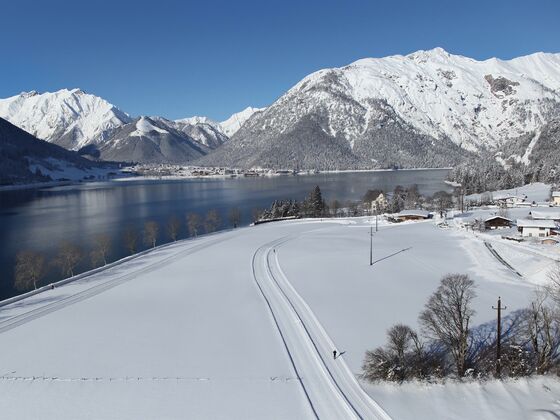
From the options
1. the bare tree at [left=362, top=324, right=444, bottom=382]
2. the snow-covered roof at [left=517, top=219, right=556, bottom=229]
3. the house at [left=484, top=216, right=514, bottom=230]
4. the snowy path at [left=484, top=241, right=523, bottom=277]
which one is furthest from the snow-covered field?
the house at [left=484, top=216, right=514, bottom=230]

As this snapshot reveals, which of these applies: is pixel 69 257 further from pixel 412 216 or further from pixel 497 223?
pixel 497 223

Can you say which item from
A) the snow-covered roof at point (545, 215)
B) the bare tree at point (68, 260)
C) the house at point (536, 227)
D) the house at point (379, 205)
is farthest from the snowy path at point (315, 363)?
the house at point (379, 205)

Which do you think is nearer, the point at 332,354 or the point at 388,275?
the point at 332,354

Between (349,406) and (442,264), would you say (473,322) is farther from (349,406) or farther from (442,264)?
(442,264)

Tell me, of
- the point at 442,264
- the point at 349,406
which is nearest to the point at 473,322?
the point at 349,406

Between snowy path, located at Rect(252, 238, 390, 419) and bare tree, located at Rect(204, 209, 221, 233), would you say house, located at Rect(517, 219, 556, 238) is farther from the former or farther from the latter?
bare tree, located at Rect(204, 209, 221, 233)

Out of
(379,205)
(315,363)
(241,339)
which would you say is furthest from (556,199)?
(241,339)
